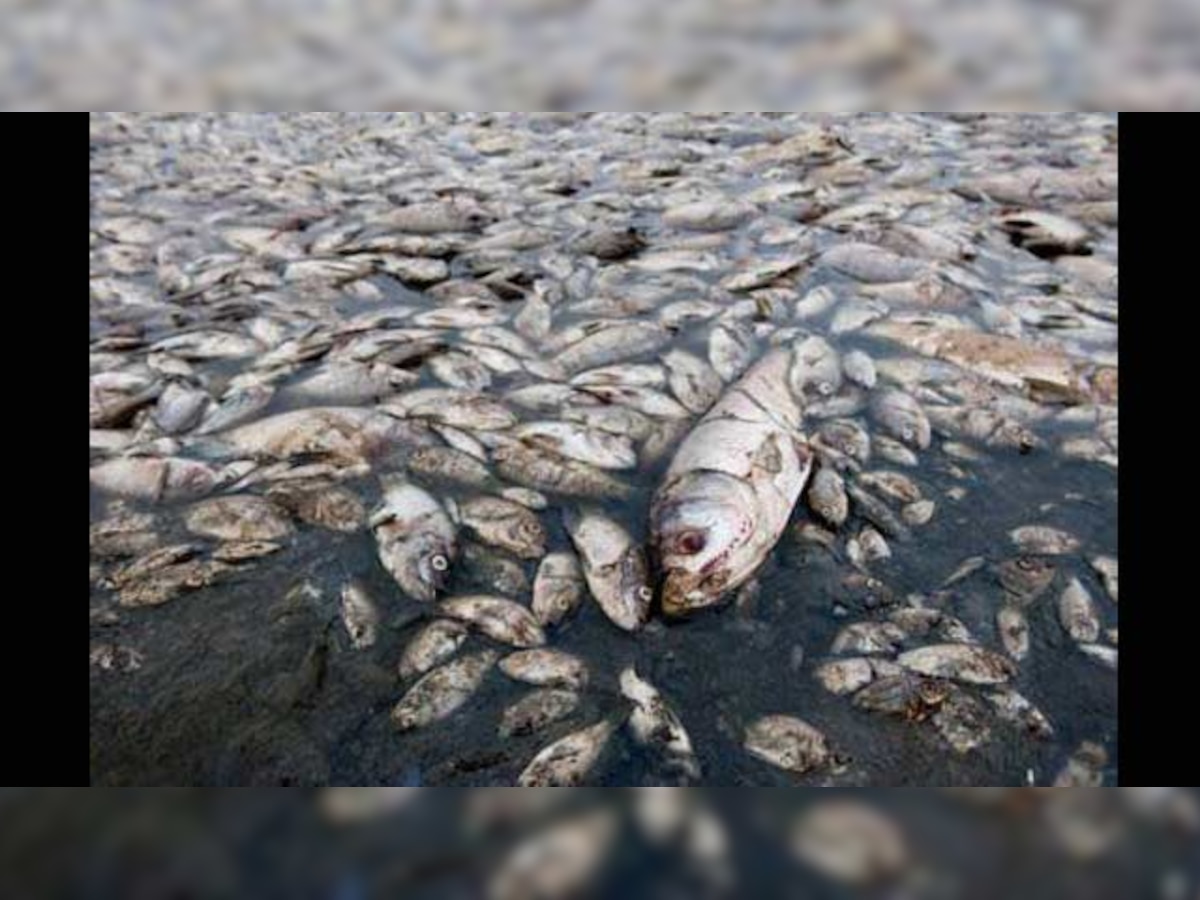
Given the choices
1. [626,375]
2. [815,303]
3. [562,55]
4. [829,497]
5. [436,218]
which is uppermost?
[562,55]

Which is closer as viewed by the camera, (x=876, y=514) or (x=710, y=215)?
(x=876, y=514)

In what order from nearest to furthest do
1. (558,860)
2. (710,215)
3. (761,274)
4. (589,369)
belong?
(558,860) < (589,369) < (761,274) < (710,215)

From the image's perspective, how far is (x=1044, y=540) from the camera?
1.33 metres

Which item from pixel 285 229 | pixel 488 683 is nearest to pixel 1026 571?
pixel 488 683

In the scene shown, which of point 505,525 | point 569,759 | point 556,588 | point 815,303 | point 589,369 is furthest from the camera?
point 815,303

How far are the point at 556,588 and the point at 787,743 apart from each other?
0.34m

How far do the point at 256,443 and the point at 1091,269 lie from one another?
1.60 m

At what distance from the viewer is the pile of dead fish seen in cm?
121

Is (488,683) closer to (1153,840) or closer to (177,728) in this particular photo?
(177,728)

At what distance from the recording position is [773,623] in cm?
121

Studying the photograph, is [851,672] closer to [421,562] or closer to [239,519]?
[421,562]

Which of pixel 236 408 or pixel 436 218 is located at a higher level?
pixel 436 218

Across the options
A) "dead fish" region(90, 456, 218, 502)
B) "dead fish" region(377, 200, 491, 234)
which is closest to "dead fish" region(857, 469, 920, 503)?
"dead fish" region(90, 456, 218, 502)

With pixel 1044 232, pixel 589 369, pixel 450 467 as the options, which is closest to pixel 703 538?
pixel 450 467
